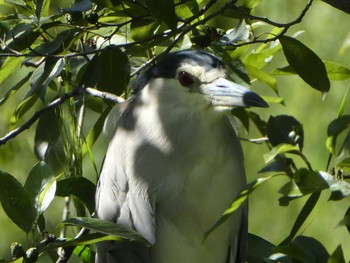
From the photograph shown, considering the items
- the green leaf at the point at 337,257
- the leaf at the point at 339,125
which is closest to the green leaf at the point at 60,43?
the leaf at the point at 339,125

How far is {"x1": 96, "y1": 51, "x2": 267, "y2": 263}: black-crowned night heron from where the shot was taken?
2.04 metres

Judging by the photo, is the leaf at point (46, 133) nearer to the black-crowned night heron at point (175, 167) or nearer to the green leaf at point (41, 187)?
the black-crowned night heron at point (175, 167)

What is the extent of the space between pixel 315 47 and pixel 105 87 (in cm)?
248

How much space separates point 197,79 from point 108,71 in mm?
211

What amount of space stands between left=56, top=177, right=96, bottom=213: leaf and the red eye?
11.7 inches

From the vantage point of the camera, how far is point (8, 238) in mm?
4324

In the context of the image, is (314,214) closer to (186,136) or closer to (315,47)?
(315,47)

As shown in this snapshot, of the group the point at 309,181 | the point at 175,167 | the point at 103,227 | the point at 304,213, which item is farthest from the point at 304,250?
the point at 175,167

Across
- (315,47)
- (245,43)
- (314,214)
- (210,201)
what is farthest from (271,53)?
(315,47)

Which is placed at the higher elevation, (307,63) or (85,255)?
(307,63)

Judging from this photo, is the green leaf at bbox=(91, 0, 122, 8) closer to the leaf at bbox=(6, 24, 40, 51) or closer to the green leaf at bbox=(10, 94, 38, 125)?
the leaf at bbox=(6, 24, 40, 51)

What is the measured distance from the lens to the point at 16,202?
1686 millimetres

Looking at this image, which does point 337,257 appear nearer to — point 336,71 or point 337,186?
point 337,186

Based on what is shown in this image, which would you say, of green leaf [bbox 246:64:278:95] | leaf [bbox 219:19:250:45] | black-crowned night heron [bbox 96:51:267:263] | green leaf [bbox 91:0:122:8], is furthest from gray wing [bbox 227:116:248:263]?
green leaf [bbox 91:0:122:8]
